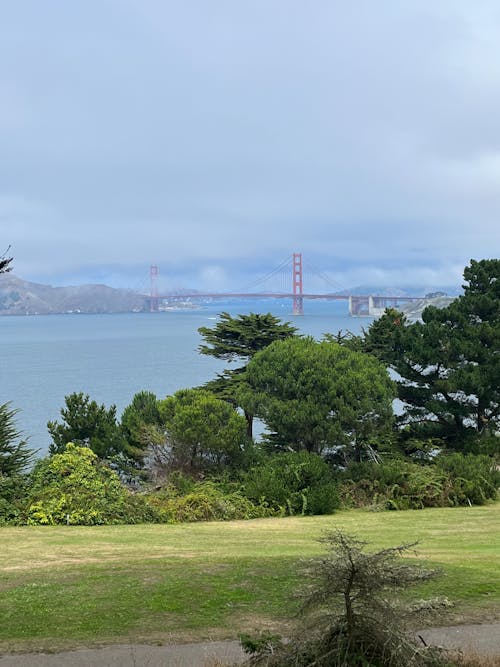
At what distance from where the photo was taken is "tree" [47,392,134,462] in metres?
24.3

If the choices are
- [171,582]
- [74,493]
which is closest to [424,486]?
[74,493]

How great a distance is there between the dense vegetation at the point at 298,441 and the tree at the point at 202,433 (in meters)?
0.04

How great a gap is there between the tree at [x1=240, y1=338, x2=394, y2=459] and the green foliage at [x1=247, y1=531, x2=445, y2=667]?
16.4 m

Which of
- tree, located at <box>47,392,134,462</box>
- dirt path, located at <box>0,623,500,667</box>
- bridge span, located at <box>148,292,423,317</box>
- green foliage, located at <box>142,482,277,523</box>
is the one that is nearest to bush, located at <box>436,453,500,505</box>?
green foliage, located at <box>142,482,277,523</box>

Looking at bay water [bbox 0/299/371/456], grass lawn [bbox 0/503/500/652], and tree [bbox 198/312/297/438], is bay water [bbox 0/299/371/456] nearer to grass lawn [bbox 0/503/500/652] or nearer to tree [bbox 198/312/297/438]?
tree [bbox 198/312/297/438]

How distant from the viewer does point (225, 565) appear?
33.9ft

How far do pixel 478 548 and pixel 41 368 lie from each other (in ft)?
268

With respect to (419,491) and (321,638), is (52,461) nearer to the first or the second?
(419,491)

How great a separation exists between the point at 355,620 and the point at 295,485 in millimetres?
13680

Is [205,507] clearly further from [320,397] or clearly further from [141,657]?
[141,657]

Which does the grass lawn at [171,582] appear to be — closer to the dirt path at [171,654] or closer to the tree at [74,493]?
the dirt path at [171,654]

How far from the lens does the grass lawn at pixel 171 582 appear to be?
8.09 meters

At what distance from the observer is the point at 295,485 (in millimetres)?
19844

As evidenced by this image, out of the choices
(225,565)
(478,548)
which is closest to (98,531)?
(225,565)
